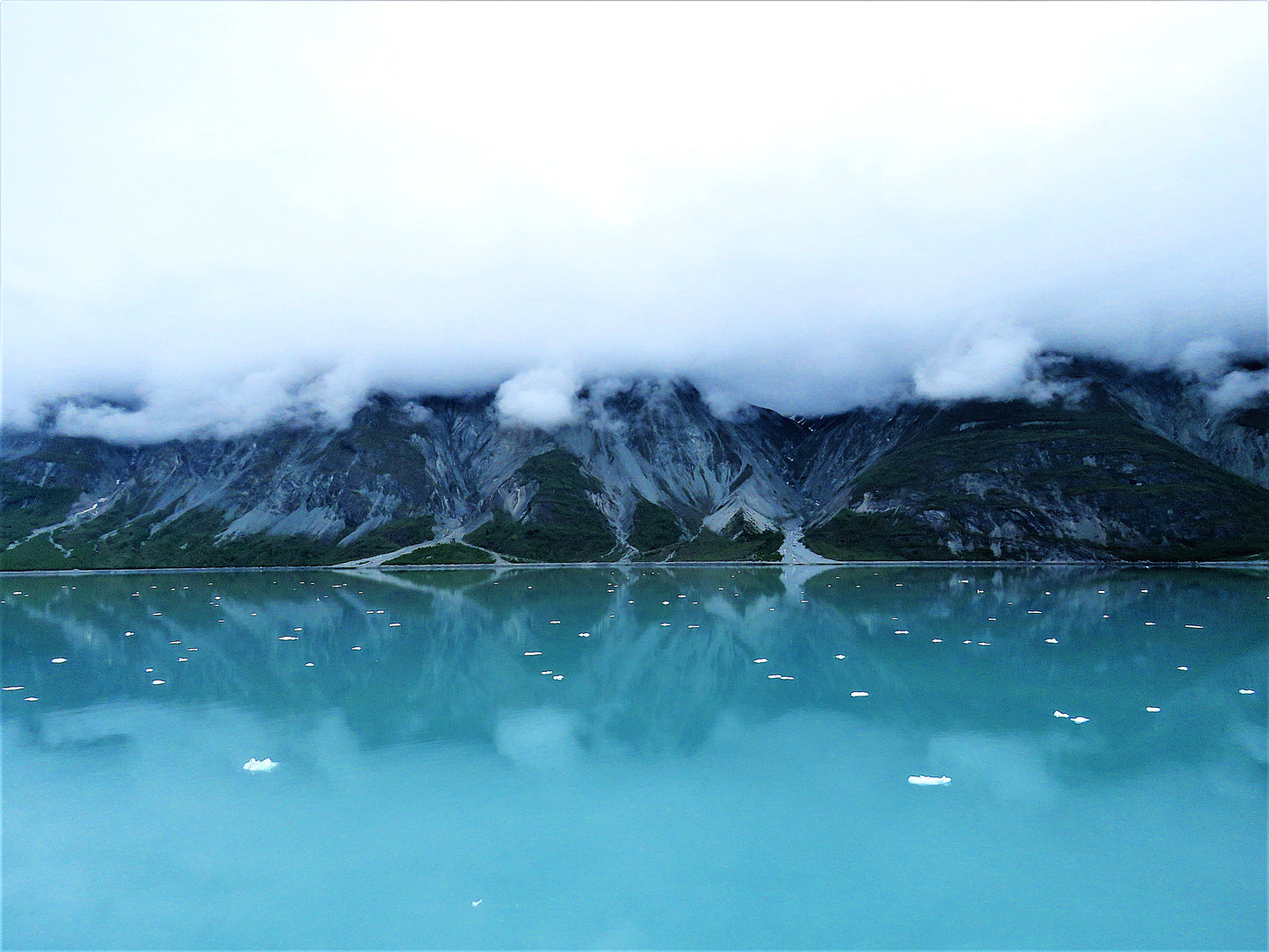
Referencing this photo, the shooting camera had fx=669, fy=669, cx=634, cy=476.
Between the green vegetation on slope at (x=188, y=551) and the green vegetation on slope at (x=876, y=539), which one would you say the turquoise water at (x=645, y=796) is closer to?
the green vegetation on slope at (x=876, y=539)

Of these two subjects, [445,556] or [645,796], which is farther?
[445,556]

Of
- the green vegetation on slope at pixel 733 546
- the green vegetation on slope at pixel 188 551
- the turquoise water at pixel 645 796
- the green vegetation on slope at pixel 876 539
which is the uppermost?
the turquoise water at pixel 645 796

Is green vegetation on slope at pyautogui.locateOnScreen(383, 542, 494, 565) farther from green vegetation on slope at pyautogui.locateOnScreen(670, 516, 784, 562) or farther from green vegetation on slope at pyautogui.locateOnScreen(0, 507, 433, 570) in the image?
green vegetation on slope at pyautogui.locateOnScreen(670, 516, 784, 562)

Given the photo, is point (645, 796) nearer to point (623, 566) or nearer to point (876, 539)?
point (623, 566)

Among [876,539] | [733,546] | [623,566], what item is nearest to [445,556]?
[623,566]

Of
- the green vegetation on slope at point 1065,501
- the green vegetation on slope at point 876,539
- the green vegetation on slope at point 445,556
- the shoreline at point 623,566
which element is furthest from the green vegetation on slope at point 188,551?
the green vegetation on slope at point 1065,501

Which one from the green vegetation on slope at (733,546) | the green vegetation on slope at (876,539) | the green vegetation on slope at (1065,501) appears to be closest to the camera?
the green vegetation on slope at (1065,501)

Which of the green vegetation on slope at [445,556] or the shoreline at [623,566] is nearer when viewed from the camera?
the shoreline at [623,566]
